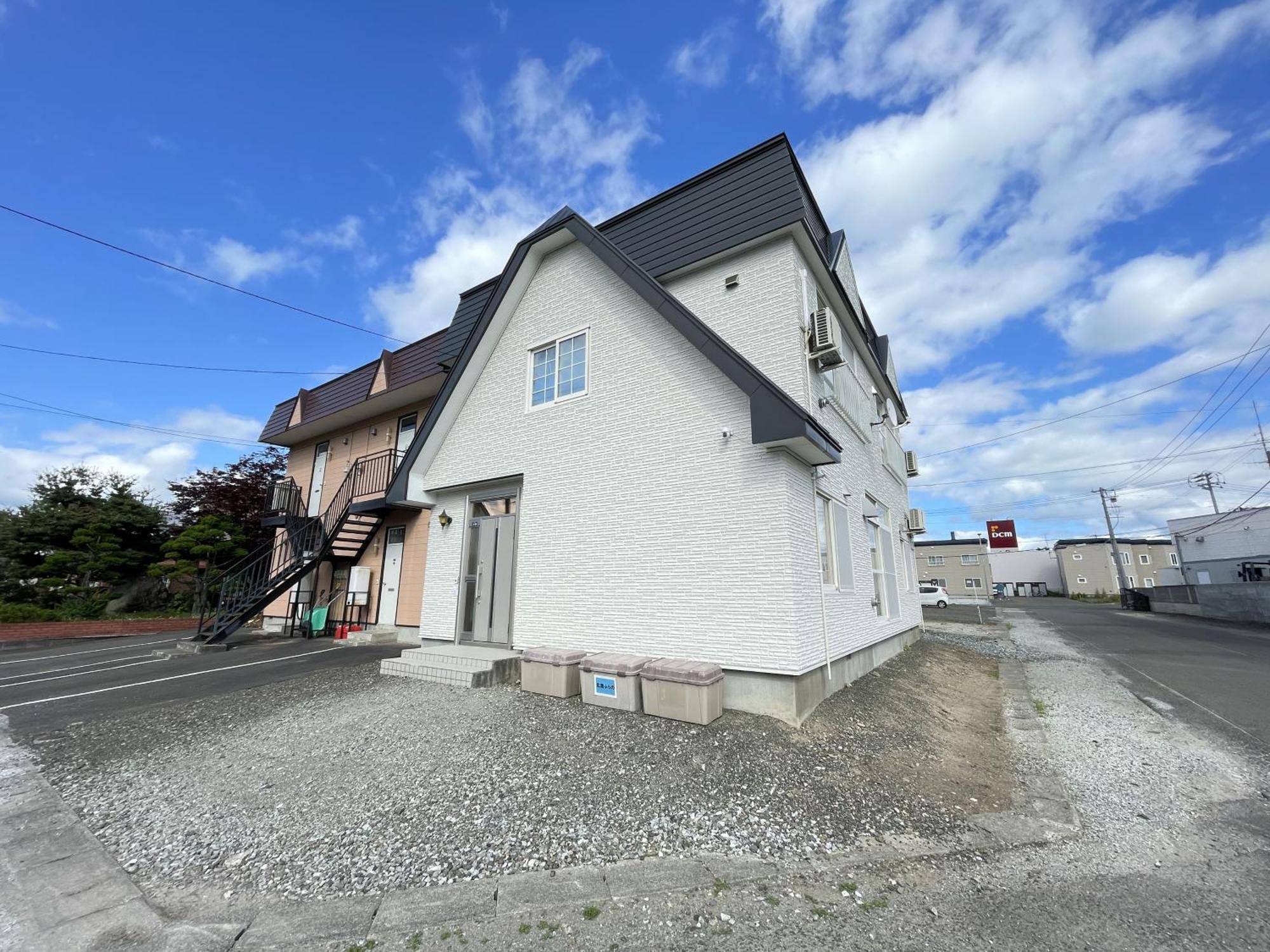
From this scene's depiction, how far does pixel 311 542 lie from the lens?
41.9 ft

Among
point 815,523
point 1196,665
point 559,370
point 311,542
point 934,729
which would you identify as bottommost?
point 1196,665

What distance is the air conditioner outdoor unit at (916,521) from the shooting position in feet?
44.9

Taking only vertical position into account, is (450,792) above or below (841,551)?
below

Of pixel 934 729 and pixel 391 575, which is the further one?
pixel 391 575

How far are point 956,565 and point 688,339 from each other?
2262 inches

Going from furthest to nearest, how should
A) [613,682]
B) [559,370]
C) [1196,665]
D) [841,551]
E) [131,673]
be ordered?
1. [1196,665]
2. [131,673]
3. [559,370]
4. [841,551]
5. [613,682]

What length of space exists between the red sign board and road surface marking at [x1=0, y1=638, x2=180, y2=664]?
4940 centimetres

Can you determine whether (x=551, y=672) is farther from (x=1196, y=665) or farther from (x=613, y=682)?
(x=1196, y=665)

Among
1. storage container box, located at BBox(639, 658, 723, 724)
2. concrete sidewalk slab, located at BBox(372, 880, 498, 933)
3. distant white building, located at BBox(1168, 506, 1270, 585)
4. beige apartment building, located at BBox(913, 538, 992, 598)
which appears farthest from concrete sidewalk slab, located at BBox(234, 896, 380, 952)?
beige apartment building, located at BBox(913, 538, 992, 598)

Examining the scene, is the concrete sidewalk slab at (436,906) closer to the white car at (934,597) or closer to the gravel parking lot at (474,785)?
the gravel parking lot at (474,785)

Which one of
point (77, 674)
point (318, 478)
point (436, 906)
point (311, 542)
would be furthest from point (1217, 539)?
point (77, 674)

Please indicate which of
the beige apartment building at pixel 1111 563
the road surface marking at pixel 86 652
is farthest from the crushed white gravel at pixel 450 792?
the beige apartment building at pixel 1111 563

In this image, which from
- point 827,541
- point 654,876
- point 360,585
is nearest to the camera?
point 654,876

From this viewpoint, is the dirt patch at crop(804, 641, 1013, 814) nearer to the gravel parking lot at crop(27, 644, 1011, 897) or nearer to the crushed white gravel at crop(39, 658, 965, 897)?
the gravel parking lot at crop(27, 644, 1011, 897)
